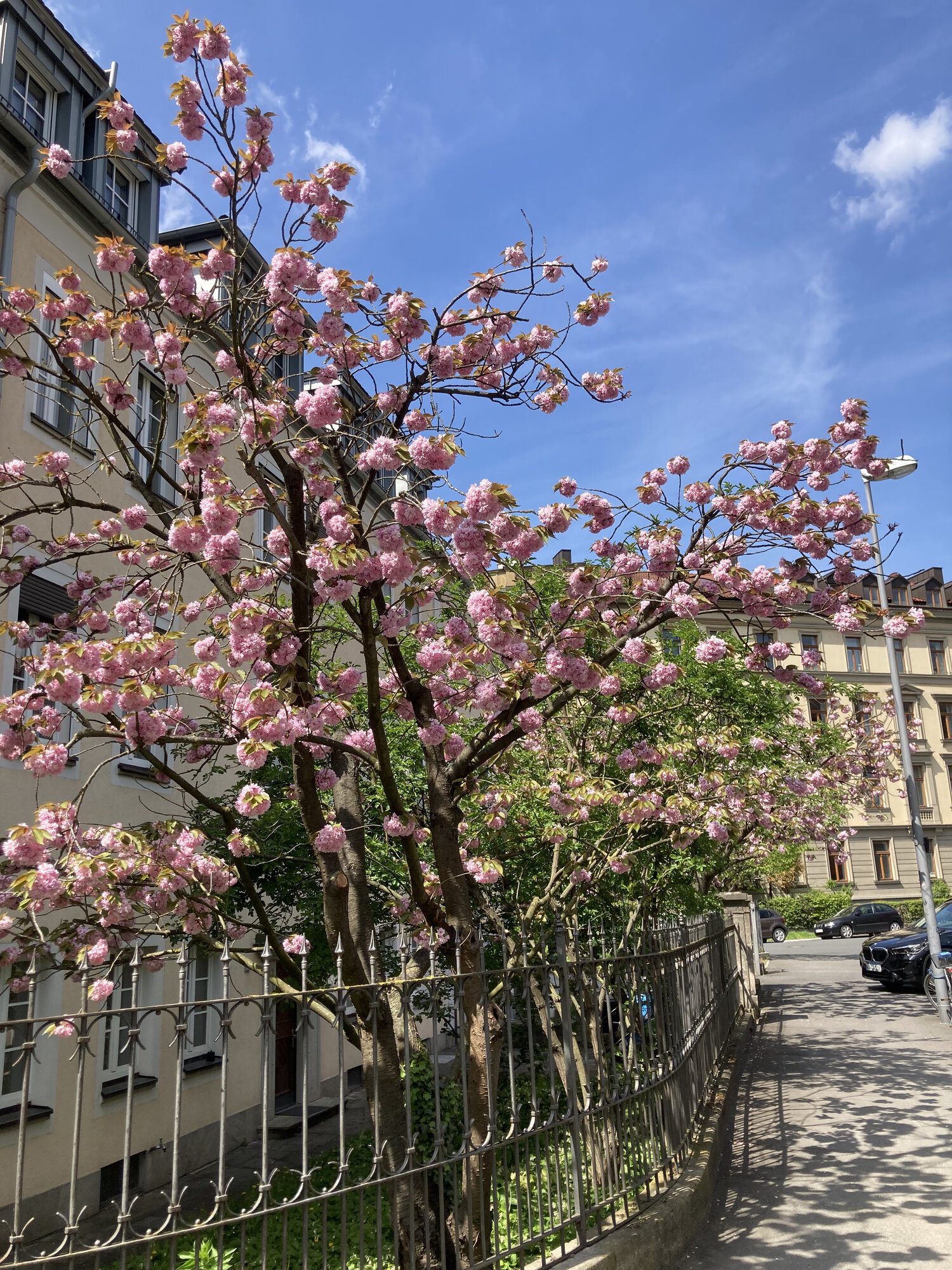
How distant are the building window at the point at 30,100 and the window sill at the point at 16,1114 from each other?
10123 mm

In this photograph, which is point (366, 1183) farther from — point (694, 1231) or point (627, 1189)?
point (694, 1231)

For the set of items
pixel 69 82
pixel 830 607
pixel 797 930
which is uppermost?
pixel 69 82

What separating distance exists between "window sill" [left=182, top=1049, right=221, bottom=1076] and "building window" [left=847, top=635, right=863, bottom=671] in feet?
148

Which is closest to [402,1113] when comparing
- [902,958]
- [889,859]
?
[902,958]

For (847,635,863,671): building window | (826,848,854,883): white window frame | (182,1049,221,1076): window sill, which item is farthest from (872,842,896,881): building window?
(182,1049,221,1076): window sill

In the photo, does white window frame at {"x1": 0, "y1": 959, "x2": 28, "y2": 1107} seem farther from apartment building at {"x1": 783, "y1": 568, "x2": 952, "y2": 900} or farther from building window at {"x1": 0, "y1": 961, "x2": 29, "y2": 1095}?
apartment building at {"x1": 783, "y1": 568, "x2": 952, "y2": 900}

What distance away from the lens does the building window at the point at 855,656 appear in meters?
51.3

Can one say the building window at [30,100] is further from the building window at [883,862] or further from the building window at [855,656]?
the building window at [883,862]

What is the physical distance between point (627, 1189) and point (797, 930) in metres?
43.4

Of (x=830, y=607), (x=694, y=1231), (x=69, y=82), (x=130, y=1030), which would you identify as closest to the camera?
(x=130, y=1030)

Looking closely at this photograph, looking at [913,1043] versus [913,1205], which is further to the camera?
[913,1043]

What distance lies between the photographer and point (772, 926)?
39594 millimetres

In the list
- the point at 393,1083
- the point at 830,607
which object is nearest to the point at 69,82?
the point at 830,607

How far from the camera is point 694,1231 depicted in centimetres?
584
